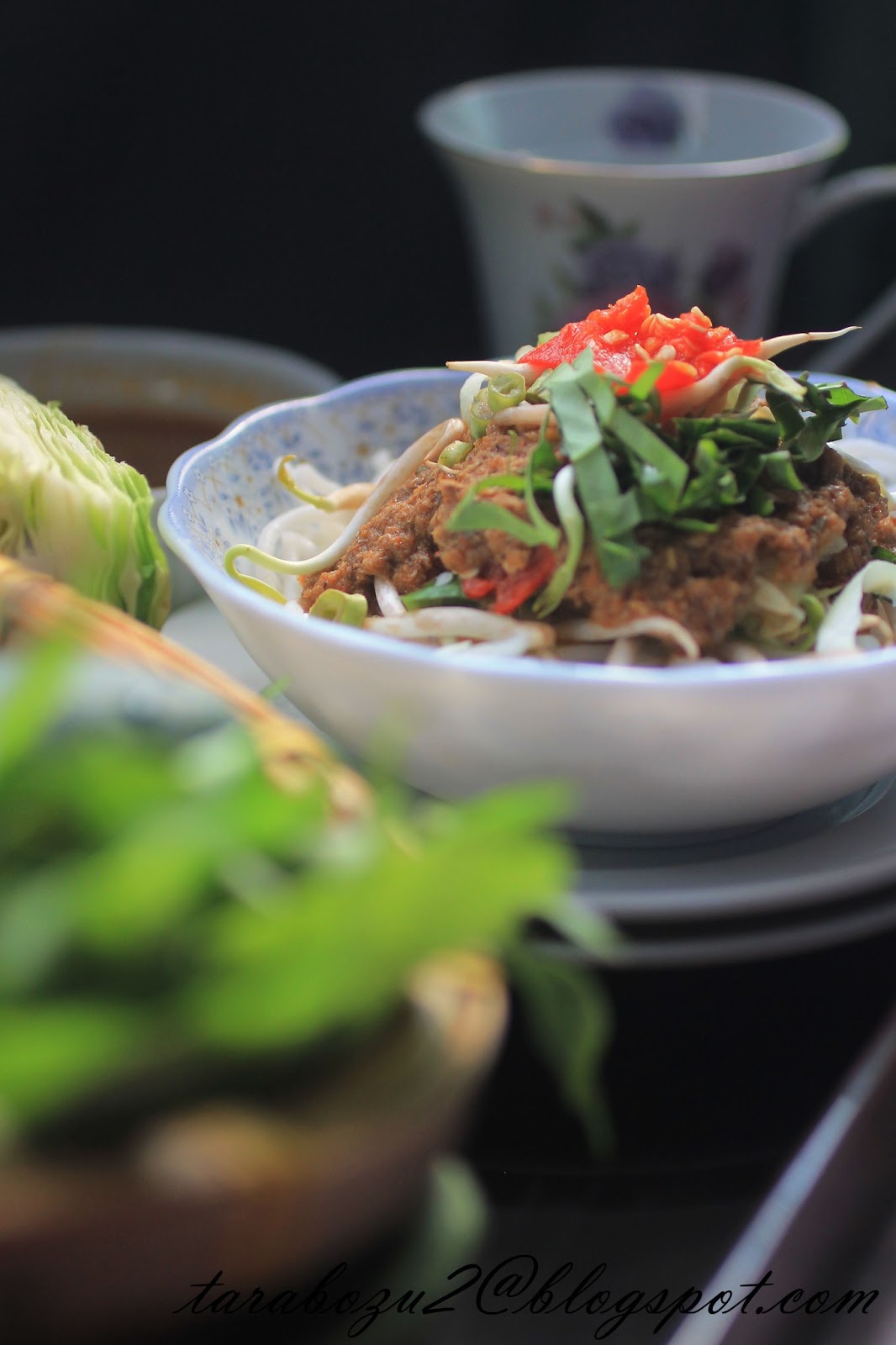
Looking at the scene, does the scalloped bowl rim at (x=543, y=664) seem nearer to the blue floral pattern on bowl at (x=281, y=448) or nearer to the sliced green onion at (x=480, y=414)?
the blue floral pattern on bowl at (x=281, y=448)

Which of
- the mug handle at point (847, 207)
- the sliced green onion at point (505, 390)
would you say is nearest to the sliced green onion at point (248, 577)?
the sliced green onion at point (505, 390)

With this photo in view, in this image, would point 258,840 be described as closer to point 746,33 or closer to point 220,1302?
point 220,1302

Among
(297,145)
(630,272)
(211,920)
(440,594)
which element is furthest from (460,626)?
(297,145)

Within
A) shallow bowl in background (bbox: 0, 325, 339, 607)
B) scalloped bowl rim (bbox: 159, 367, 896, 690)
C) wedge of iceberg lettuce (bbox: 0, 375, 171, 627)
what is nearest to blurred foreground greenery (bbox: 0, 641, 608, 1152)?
scalloped bowl rim (bbox: 159, 367, 896, 690)

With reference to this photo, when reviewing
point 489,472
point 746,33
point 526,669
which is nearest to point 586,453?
point 489,472

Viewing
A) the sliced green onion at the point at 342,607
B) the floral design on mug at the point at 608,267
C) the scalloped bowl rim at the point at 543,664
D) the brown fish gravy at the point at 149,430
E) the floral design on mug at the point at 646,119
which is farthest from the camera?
the floral design on mug at the point at 646,119

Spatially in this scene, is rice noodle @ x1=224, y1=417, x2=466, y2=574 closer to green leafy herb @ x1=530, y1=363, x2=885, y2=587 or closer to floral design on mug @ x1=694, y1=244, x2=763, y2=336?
green leafy herb @ x1=530, y1=363, x2=885, y2=587
